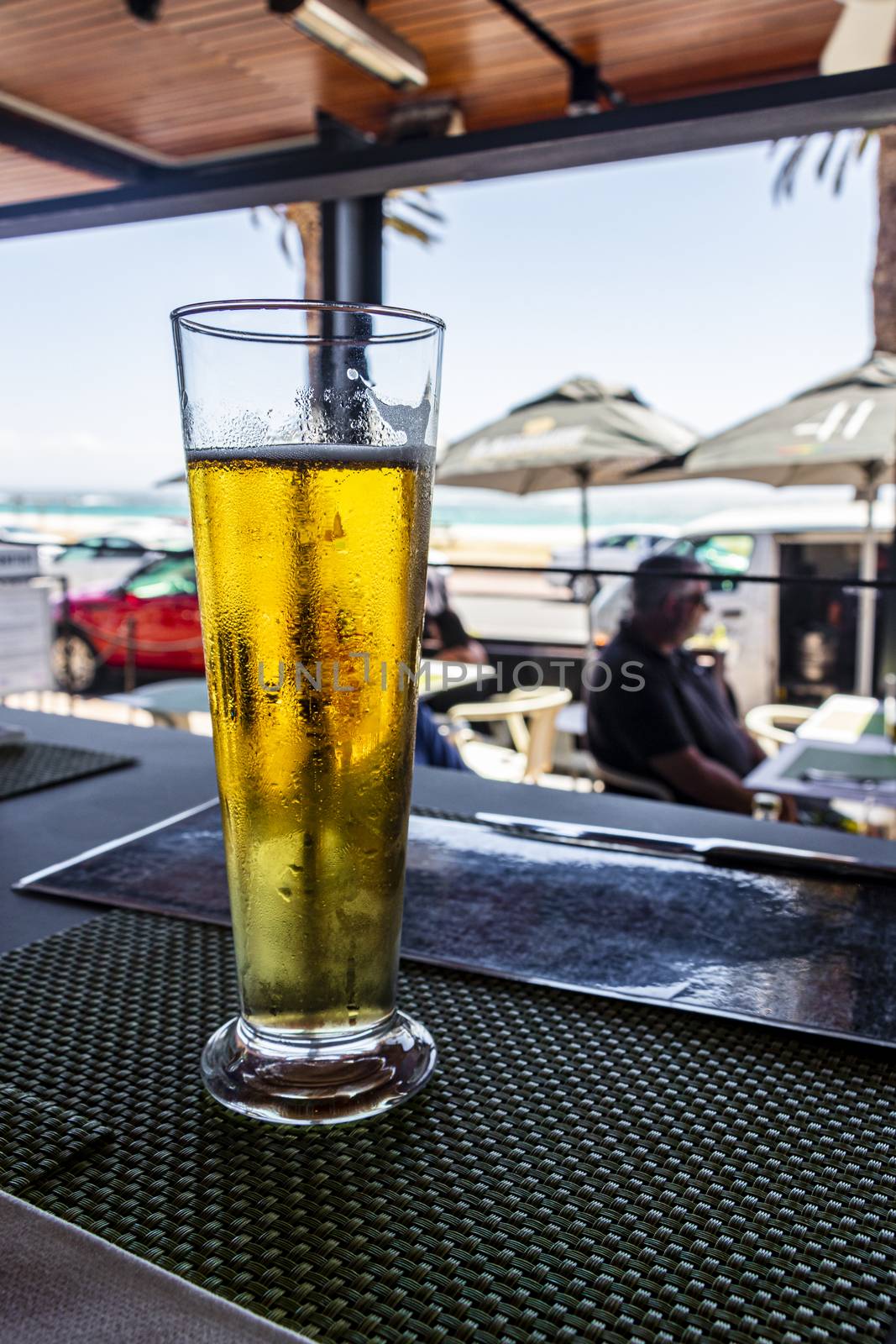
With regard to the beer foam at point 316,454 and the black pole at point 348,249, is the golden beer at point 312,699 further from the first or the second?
the black pole at point 348,249

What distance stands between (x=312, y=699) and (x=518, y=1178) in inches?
7.8

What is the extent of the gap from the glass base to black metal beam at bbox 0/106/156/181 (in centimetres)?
409

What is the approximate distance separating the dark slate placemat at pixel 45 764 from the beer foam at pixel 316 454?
1.90 ft

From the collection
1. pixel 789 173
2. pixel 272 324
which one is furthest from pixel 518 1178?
pixel 789 173

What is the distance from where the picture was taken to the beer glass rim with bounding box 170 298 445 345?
1.37 feet

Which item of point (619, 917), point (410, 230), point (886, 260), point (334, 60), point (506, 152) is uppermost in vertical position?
point (410, 230)

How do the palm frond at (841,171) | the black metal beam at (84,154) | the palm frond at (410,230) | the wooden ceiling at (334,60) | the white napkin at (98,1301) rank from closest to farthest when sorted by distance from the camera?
the white napkin at (98,1301)
the wooden ceiling at (334,60)
the black metal beam at (84,154)
the palm frond at (410,230)
the palm frond at (841,171)

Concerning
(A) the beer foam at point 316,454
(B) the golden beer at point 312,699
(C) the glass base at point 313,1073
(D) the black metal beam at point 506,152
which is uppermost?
(D) the black metal beam at point 506,152

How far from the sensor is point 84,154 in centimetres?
386

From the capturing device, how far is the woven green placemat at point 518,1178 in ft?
1.02

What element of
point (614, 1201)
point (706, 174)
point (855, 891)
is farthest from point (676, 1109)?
point (706, 174)

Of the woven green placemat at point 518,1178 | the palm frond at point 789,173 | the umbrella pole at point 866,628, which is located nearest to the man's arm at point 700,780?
the woven green placemat at point 518,1178

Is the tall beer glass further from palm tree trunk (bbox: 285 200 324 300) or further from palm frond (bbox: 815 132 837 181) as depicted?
palm frond (bbox: 815 132 837 181)

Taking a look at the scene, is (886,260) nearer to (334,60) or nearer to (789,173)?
(789,173)
